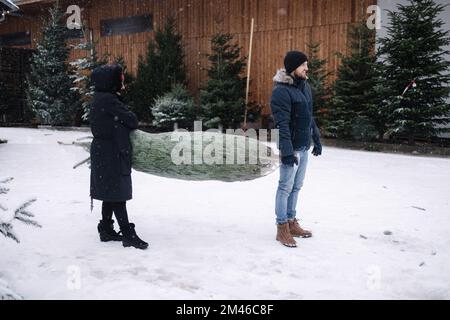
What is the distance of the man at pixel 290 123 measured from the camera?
4148 mm

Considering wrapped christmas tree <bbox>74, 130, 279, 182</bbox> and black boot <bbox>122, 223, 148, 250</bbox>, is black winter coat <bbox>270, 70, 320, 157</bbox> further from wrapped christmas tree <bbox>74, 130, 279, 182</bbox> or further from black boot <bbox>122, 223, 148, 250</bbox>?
black boot <bbox>122, 223, 148, 250</bbox>

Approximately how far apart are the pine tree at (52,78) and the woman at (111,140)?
14583 millimetres

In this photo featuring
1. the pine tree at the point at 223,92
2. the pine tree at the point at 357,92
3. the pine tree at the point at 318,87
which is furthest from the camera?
the pine tree at the point at 223,92

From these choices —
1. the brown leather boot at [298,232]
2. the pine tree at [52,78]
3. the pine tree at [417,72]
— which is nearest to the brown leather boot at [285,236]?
the brown leather boot at [298,232]

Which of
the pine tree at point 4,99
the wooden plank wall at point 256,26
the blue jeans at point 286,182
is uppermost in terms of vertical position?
the wooden plank wall at point 256,26

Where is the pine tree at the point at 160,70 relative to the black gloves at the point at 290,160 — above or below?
above

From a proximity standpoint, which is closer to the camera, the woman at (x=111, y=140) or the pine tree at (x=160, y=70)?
the woman at (x=111, y=140)

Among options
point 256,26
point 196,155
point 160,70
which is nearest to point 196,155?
point 196,155

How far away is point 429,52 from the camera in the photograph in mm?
10711

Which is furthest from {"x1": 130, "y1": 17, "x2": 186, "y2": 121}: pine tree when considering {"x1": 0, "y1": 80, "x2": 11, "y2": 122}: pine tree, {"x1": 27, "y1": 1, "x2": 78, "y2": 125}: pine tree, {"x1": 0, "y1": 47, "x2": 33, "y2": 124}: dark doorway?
{"x1": 0, "y1": 47, "x2": 33, "y2": 124}: dark doorway

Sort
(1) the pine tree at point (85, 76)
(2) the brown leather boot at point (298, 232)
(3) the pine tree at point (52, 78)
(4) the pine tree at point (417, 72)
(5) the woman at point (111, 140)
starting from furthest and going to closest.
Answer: (3) the pine tree at point (52, 78)
(1) the pine tree at point (85, 76)
(4) the pine tree at point (417, 72)
(2) the brown leather boot at point (298, 232)
(5) the woman at point (111, 140)

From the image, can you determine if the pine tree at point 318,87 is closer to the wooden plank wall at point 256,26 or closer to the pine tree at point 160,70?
the wooden plank wall at point 256,26

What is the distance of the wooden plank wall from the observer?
13.8m
